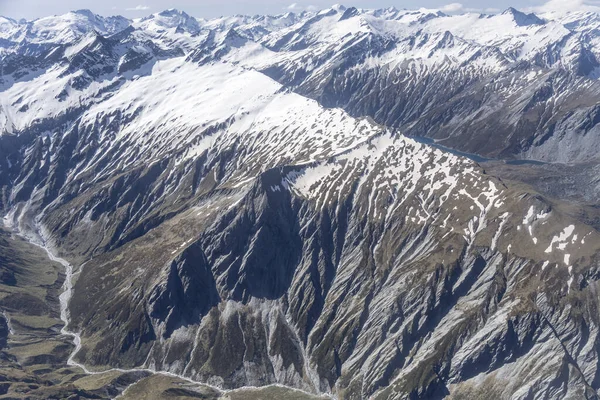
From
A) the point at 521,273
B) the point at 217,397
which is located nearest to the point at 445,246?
the point at 521,273

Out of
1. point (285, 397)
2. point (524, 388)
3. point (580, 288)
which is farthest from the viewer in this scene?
point (285, 397)

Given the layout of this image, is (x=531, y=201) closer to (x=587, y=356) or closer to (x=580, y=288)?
(x=580, y=288)

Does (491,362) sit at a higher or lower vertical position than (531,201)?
lower

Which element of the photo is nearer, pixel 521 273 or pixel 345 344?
pixel 521 273

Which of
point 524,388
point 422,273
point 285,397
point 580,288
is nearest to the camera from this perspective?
point 524,388

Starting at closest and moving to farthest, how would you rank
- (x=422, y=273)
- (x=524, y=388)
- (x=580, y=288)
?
(x=524, y=388) → (x=580, y=288) → (x=422, y=273)

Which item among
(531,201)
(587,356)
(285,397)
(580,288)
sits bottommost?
(285,397)

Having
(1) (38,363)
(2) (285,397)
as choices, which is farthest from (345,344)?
(1) (38,363)

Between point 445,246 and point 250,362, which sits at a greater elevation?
point 445,246

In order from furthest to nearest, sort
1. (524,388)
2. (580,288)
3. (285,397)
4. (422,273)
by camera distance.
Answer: (422,273) → (285,397) → (580,288) → (524,388)

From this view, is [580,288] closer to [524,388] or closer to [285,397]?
[524,388]
